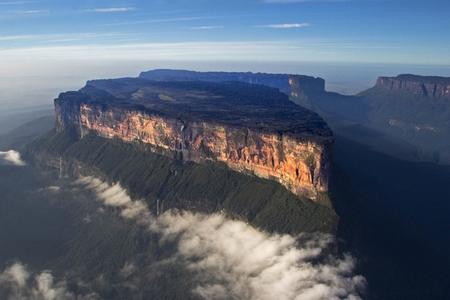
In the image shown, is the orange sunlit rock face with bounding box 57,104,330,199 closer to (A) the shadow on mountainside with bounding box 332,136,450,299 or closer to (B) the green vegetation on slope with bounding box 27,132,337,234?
(B) the green vegetation on slope with bounding box 27,132,337,234

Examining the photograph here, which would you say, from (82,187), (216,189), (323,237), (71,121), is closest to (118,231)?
(216,189)

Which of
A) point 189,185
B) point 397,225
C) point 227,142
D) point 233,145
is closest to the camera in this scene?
point 397,225

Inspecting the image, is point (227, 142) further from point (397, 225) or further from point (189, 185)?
point (397, 225)

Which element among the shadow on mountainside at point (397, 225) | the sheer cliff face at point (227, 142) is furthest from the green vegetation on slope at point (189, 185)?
the shadow on mountainside at point (397, 225)

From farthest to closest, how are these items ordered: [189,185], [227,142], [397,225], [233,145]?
[189,185] < [227,142] < [233,145] < [397,225]

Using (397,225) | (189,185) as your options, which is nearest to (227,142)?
(189,185)

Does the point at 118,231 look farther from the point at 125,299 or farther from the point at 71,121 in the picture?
the point at 71,121

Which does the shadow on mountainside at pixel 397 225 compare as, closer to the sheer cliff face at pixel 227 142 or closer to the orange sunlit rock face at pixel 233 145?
the orange sunlit rock face at pixel 233 145

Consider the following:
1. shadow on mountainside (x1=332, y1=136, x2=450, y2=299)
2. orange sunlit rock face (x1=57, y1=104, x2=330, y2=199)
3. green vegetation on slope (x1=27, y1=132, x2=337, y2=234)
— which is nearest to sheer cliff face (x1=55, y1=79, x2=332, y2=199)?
orange sunlit rock face (x1=57, y1=104, x2=330, y2=199)
